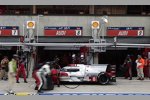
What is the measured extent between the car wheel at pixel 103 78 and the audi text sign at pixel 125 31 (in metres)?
4.77

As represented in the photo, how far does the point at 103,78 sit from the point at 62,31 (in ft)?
17.6

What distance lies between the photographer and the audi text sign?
27.3 metres

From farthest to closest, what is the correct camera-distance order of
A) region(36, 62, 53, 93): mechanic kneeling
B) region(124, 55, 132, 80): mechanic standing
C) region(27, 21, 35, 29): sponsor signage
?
region(27, 21, 35, 29): sponsor signage < region(124, 55, 132, 80): mechanic standing < region(36, 62, 53, 93): mechanic kneeling

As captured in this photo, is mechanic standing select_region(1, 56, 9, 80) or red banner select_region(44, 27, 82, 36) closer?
mechanic standing select_region(1, 56, 9, 80)

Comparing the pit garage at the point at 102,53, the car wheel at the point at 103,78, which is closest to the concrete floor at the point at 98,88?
the car wheel at the point at 103,78

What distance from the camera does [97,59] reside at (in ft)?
89.5

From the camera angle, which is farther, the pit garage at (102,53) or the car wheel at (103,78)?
the pit garage at (102,53)

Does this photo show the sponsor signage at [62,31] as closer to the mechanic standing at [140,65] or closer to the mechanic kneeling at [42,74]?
the mechanic standing at [140,65]

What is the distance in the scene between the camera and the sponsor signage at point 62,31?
2723cm

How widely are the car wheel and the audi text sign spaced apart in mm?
4773

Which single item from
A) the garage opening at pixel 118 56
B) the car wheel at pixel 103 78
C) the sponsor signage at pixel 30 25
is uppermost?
the sponsor signage at pixel 30 25

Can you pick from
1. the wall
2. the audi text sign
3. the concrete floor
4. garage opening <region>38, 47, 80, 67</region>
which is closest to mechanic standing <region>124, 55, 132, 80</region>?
the concrete floor

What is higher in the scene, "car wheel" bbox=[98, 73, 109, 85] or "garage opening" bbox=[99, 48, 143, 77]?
"garage opening" bbox=[99, 48, 143, 77]

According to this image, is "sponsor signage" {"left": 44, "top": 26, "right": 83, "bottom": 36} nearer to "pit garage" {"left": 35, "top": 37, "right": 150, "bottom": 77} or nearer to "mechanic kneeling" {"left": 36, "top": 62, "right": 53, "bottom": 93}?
"pit garage" {"left": 35, "top": 37, "right": 150, "bottom": 77}
